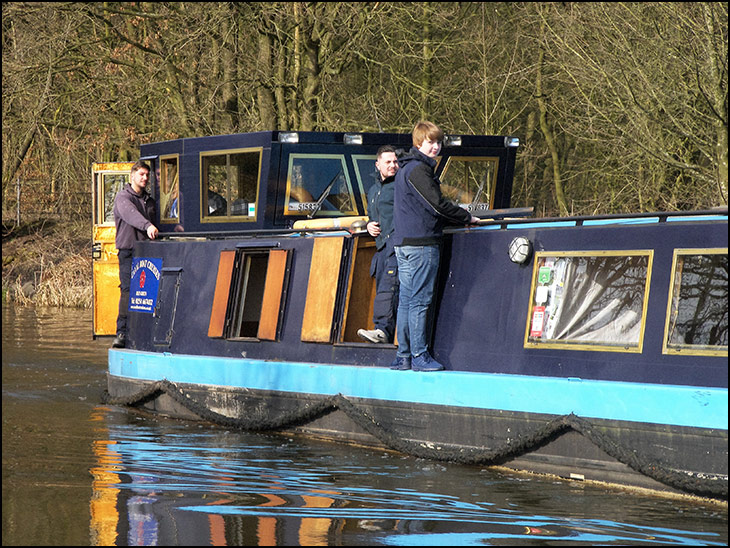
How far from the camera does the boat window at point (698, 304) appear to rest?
7125 millimetres

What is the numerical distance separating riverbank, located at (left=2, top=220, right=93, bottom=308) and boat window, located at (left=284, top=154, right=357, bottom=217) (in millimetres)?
11797

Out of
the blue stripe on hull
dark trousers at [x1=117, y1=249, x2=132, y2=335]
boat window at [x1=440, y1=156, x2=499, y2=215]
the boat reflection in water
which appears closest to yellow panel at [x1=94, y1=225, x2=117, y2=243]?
dark trousers at [x1=117, y1=249, x2=132, y2=335]

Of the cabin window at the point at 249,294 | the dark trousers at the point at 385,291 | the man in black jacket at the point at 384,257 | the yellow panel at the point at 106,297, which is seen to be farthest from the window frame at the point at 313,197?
the yellow panel at the point at 106,297

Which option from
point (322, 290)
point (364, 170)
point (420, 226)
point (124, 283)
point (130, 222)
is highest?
point (364, 170)

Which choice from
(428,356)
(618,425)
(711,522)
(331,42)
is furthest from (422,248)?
(331,42)

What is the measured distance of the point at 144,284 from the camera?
11.4 m

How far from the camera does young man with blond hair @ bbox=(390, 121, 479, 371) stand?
820 cm

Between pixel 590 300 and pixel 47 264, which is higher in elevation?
pixel 590 300

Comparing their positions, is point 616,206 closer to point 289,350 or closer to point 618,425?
point 289,350

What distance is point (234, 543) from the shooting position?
585 centimetres

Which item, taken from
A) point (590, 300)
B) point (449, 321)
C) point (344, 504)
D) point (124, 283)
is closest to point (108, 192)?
point (124, 283)

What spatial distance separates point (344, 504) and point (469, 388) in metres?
1.66

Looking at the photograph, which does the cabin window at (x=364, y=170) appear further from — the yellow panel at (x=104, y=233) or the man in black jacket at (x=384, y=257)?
the yellow panel at (x=104, y=233)

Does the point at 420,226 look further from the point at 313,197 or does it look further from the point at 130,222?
the point at 130,222
